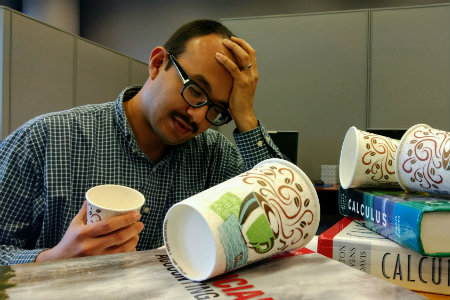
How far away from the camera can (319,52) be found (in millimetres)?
2902

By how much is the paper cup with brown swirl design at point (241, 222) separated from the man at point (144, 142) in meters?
0.45

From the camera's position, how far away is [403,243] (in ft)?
1.43

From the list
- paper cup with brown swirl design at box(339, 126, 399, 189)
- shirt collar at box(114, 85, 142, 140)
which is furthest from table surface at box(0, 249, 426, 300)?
shirt collar at box(114, 85, 142, 140)

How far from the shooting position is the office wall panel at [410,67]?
2.70 meters

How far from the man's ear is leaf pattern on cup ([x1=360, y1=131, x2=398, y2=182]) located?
53 centimetres

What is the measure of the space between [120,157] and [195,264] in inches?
22.8

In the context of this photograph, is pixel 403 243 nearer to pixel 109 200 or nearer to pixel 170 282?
pixel 170 282

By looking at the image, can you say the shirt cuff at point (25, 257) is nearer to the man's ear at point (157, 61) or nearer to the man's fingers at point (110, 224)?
the man's fingers at point (110, 224)

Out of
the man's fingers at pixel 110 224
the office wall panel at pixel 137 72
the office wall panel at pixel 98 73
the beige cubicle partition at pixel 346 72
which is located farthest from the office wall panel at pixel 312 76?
the man's fingers at pixel 110 224

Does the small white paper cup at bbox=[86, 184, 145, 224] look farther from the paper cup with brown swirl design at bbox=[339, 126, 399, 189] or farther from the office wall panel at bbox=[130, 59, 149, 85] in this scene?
the office wall panel at bbox=[130, 59, 149, 85]

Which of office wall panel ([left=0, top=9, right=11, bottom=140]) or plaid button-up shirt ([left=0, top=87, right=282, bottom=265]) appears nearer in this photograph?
plaid button-up shirt ([left=0, top=87, right=282, bottom=265])

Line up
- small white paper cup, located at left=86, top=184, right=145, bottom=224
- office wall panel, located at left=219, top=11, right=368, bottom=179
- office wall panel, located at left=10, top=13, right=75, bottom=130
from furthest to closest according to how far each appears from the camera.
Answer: office wall panel, located at left=219, top=11, right=368, bottom=179 < office wall panel, located at left=10, top=13, right=75, bottom=130 < small white paper cup, located at left=86, top=184, right=145, bottom=224

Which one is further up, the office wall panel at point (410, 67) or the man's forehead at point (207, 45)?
the office wall panel at point (410, 67)

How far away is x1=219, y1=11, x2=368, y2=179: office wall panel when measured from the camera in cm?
286
